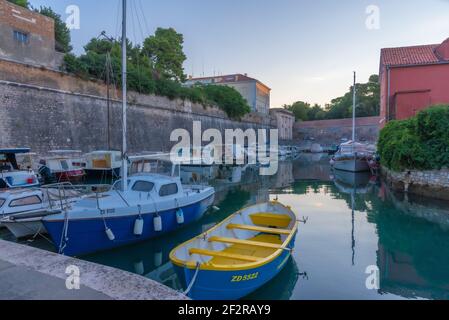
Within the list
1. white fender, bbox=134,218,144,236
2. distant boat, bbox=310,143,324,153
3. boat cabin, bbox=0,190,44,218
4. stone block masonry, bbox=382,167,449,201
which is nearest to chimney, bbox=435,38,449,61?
stone block masonry, bbox=382,167,449,201

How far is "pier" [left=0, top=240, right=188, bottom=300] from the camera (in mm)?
3080

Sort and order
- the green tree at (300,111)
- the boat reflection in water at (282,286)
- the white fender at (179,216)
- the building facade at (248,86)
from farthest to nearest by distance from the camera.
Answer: the green tree at (300,111)
the building facade at (248,86)
the white fender at (179,216)
the boat reflection in water at (282,286)

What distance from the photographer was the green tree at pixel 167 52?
130 feet

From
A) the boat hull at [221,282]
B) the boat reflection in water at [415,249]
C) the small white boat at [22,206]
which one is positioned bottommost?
the boat reflection in water at [415,249]

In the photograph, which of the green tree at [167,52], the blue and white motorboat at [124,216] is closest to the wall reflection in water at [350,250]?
the blue and white motorboat at [124,216]

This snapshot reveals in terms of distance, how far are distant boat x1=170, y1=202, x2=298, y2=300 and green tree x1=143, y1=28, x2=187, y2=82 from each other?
1352 inches

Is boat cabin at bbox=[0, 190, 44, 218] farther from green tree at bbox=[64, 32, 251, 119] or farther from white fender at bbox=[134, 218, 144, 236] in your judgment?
green tree at bbox=[64, 32, 251, 119]

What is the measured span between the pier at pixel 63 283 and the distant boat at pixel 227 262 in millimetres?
1280

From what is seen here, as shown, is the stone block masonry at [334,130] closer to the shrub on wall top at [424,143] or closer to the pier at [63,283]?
the shrub on wall top at [424,143]

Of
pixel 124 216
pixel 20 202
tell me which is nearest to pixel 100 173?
pixel 20 202

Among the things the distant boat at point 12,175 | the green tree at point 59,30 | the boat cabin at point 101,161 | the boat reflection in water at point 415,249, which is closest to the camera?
the boat reflection in water at point 415,249

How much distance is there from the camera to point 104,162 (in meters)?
18.5

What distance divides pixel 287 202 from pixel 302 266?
7.30 meters

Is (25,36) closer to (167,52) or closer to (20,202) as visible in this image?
(20,202)
